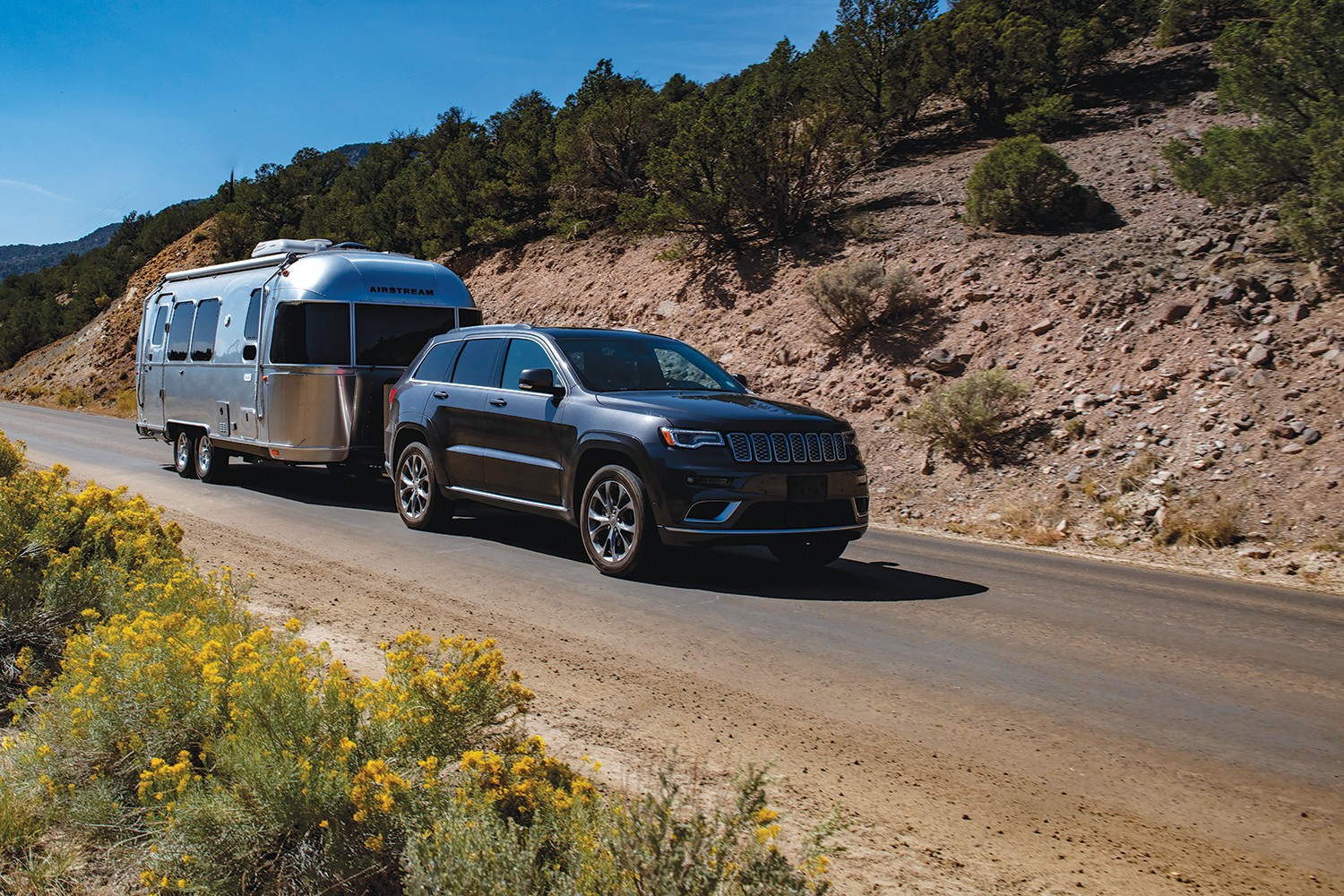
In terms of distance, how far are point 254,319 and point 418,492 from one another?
13.9 feet

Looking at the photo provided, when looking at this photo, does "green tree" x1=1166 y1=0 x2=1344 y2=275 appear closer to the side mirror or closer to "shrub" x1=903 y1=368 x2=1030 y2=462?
"shrub" x1=903 y1=368 x2=1030 y2=462

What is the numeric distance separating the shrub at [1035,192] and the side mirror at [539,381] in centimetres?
1174

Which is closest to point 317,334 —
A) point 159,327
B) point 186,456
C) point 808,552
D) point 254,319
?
point 254,319

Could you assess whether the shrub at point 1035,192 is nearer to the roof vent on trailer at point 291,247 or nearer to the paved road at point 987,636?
the paved road at point 987,636

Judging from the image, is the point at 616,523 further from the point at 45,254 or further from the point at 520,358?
the point at 45,254

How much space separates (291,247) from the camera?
44.7 feet

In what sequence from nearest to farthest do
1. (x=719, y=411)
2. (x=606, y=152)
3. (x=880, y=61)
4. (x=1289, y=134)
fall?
(x=719, y=411), (x=1289, y=134), (x=880, y=61), (x=606, y=152)

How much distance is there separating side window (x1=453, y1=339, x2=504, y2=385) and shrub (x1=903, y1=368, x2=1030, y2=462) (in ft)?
22.1

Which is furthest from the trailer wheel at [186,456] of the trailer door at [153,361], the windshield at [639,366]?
the windshield at [639,366]

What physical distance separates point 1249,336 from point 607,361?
8.77 m

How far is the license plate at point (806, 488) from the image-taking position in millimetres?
7934

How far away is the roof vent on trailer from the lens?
13.5 m

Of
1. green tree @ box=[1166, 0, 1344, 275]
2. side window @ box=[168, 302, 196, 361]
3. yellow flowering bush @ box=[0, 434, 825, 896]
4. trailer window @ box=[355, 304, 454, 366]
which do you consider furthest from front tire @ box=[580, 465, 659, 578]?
green tree @ box=[1166, 0, 1344, 275]

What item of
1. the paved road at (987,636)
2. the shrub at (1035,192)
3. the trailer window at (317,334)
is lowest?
the paved road at (987,636)
